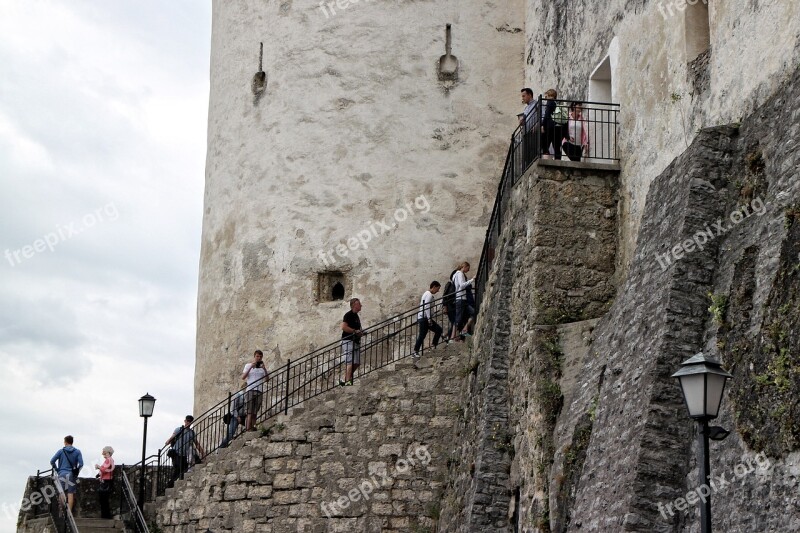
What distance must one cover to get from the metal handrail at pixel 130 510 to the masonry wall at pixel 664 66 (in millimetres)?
8609

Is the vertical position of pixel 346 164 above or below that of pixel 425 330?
above

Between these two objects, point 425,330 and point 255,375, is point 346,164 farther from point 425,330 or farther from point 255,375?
point 425,330

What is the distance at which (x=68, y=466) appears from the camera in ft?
64.8

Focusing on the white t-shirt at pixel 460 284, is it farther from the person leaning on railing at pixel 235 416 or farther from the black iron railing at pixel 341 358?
the person leaning on railing at pixel 235 416

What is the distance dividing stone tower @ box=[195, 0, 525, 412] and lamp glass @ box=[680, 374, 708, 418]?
11.6 metres

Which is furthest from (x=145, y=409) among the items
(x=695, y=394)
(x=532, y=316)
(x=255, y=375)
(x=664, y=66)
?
(x=695, y=394)

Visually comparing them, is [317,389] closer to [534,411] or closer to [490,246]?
[490,246]

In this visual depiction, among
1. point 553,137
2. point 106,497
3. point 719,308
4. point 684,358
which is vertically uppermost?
point 553,137

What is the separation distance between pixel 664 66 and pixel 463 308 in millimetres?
5365

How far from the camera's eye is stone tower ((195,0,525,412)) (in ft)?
67.7

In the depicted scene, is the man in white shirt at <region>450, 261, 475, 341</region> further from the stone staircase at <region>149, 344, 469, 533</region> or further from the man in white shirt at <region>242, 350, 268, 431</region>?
the man in white shirt at <region>242, 350, 268, 431</region>

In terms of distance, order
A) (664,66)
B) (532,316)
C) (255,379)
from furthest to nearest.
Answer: (255,379)
(532,316)
(664,66)

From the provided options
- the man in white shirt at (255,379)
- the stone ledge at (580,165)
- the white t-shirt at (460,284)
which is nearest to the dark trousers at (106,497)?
the man in white shirt at (255,379)

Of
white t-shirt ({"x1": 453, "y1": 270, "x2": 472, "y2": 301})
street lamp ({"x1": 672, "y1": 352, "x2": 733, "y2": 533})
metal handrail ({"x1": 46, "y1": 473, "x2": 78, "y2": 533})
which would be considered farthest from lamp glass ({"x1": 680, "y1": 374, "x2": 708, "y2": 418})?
metal handrail ({"x1": 46, "y1": 473, "x2": 78, "y2": 533})
